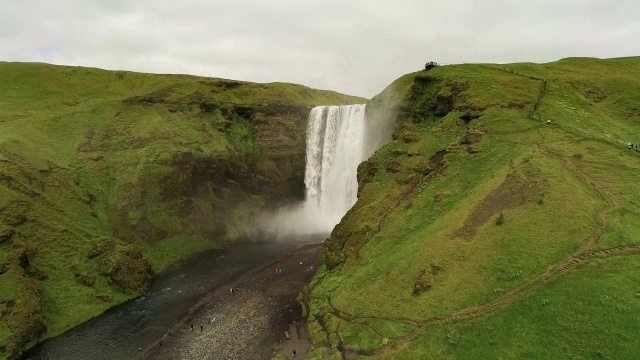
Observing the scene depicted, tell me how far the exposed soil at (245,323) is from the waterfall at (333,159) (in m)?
24.9

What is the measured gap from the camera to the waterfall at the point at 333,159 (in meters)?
84.1

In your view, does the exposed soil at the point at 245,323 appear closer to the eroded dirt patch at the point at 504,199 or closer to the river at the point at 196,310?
the river at the point at 196,310

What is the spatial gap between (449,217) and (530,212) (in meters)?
8.18

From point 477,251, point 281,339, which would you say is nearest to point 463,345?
point 477,251

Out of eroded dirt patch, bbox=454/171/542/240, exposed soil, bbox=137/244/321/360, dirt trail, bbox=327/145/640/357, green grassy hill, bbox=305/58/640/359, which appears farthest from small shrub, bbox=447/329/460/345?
exposed soil, bbox=137/244/321/360

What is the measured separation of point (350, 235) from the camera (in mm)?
53375

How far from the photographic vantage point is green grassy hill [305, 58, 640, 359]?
3030cm

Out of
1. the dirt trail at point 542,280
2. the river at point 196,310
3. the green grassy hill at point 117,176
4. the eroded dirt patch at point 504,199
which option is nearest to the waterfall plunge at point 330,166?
the green grassy hill at point 117,176

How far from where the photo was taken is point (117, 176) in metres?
81.0

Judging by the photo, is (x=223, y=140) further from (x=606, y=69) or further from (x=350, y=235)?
(x=606, y=69)

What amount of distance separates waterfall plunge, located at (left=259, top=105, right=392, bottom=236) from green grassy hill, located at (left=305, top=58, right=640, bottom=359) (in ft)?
56.7

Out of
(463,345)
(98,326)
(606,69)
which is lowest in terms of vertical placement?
(98,326)

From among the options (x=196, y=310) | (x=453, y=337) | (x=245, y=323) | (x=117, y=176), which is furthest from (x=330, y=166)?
(x=453, y=337)

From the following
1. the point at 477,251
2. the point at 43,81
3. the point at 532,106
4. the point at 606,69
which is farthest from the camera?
the point at 43,81
